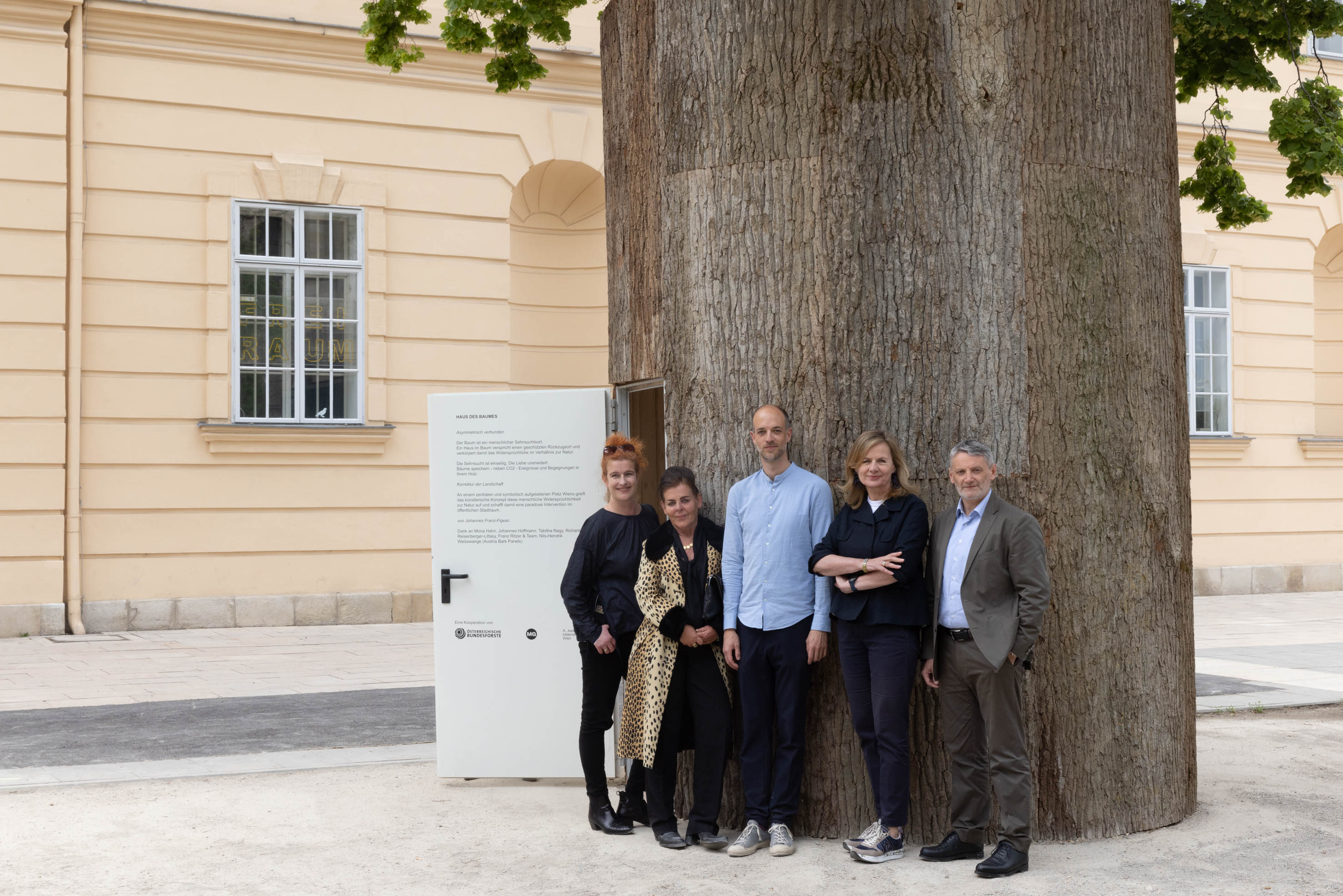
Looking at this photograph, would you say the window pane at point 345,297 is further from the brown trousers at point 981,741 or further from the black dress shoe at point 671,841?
the brown trousers at point 981,741

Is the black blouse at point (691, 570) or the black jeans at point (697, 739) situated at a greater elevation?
the black blouse at point (691, 570)

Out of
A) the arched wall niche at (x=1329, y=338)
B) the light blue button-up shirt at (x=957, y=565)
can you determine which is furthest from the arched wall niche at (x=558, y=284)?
the light blue button-up shirt at (x=957, y=565)

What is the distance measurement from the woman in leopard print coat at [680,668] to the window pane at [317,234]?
360 inches

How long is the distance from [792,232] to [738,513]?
1162mm

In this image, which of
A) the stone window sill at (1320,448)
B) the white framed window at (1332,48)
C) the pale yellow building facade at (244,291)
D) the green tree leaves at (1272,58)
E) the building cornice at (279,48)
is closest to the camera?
the green tree leaves at (1272,58)

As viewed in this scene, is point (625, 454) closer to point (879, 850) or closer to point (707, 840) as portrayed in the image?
point (707, 840)

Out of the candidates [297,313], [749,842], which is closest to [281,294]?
[297,313]

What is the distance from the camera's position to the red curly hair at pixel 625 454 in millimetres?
5867

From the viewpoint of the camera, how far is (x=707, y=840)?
535 cm

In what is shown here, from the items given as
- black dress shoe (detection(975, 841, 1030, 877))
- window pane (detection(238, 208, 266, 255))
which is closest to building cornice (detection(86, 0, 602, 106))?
window pane (detection(238, 208, 266, 255))

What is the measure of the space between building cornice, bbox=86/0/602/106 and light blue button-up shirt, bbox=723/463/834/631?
7958 mm

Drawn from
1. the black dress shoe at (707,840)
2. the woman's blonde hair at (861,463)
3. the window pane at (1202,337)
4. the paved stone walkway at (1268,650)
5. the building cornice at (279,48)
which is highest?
the building cornice at (279,48)

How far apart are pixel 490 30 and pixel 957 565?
5.54 metres

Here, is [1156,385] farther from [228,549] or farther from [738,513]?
[228,549]
